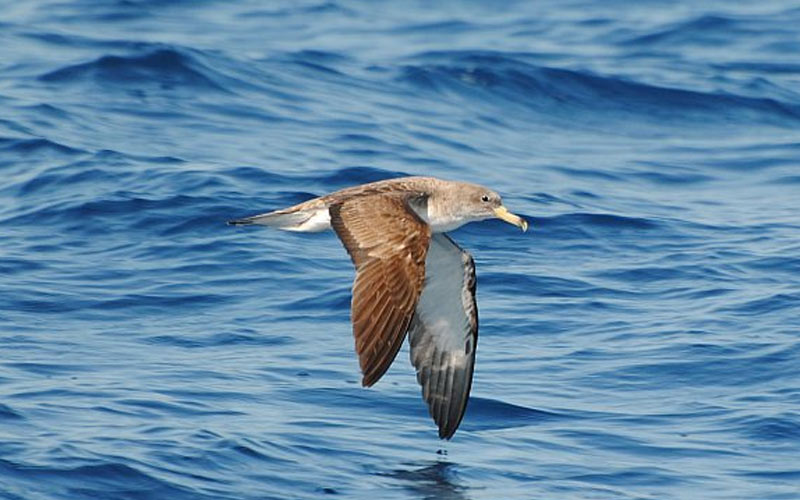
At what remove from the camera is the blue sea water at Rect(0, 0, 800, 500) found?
29.7 ft

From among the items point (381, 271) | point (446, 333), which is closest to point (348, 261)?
point (446, 333)

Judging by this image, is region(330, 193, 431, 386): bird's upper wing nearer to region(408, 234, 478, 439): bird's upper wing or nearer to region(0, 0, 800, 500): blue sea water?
region(408, 234, 478, 439): bird's upper wing

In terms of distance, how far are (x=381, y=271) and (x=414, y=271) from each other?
166 millimetres

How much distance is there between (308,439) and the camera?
919 centimetres

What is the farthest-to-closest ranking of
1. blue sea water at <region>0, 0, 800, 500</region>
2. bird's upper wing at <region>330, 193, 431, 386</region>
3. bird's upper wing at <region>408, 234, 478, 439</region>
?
bird's upper wing at <region>408, 234, 478, 439</region> → blue sea water at <region>0, 0, 800, 500</region> → bird's upper wing at <region>330, 193, 431, 386</region>

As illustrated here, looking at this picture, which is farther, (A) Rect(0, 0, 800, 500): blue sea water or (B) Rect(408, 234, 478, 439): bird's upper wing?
(B) Rect(408, 234, 478, 439): bird's upper wing

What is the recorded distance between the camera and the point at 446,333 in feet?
31.8

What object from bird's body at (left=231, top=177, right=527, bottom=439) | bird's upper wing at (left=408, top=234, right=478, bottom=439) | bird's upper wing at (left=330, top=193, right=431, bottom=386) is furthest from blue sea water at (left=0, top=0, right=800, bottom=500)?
bird's upper wing at (left=330, top=193, right=431, bottom=386)

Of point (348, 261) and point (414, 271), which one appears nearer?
point (414, 271)

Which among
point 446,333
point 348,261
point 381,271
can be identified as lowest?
point 348,261

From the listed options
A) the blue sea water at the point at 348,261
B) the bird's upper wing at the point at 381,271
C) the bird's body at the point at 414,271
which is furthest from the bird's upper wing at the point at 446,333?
the bird's upper wing at the point at 381,271

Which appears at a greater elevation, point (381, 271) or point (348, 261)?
point (381, 271)

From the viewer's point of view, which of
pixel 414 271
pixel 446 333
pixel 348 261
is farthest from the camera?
pixel 348 261

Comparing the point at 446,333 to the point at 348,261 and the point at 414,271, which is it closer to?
the point at 414,271
